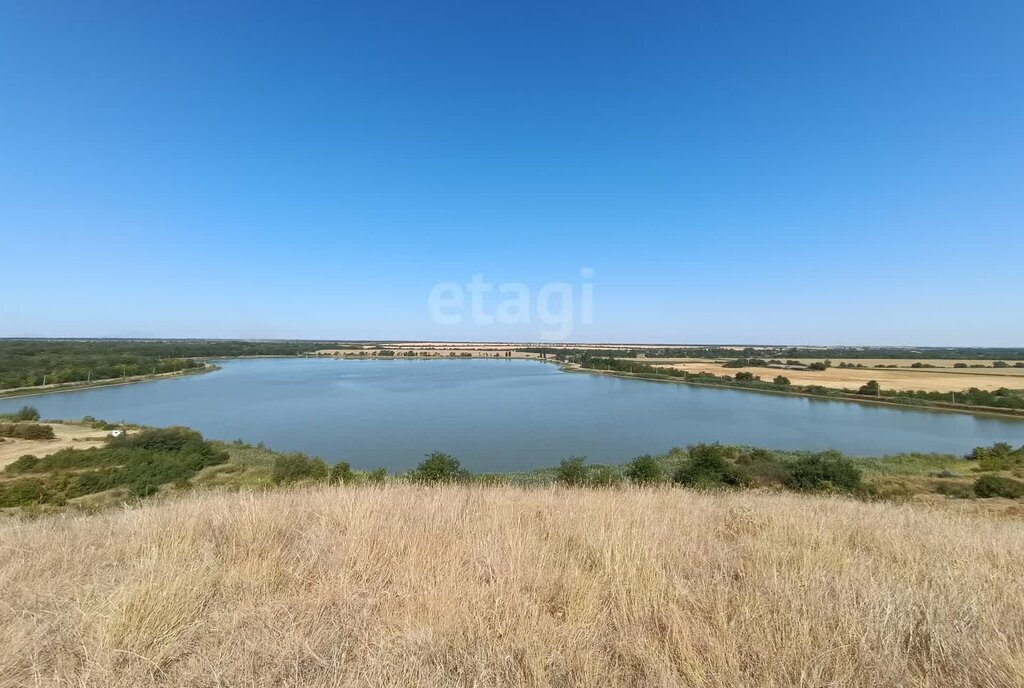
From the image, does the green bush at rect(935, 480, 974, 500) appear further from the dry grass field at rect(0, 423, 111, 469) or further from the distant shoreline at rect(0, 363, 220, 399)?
the distant shoreline at rect(0, 363, 220, 399)

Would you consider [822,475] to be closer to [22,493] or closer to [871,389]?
[22,493]

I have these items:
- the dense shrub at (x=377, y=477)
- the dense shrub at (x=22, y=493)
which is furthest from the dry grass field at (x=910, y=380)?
the dense shrub at (x=22, y=493)

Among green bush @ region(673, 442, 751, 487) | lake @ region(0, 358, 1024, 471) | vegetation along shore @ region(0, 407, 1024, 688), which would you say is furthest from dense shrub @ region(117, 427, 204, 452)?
green bush @ region(673, 442, 751, 487)

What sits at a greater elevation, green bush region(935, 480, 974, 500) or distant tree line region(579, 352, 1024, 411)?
distant tree line region(579, 352, 1024, 411)

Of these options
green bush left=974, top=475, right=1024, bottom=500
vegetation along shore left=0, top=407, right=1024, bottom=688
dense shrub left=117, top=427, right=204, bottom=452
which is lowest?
dense shrub left=117, top=427, right=204, bottom=452

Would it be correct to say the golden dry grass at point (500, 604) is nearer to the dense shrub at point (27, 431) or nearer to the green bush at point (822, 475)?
the green bush at point (822, 475)

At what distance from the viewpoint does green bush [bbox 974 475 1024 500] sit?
53.4 feet

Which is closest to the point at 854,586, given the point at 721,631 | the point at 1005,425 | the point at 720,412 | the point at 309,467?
the point at 721,631

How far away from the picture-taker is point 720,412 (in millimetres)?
43594

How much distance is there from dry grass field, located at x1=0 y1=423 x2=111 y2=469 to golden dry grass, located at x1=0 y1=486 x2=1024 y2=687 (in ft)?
104

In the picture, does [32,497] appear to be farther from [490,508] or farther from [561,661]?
[561,661]

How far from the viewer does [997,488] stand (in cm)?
1641

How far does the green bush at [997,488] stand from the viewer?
16281 millimetres

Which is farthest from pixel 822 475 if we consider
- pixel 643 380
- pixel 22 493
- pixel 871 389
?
pixel 643 380
